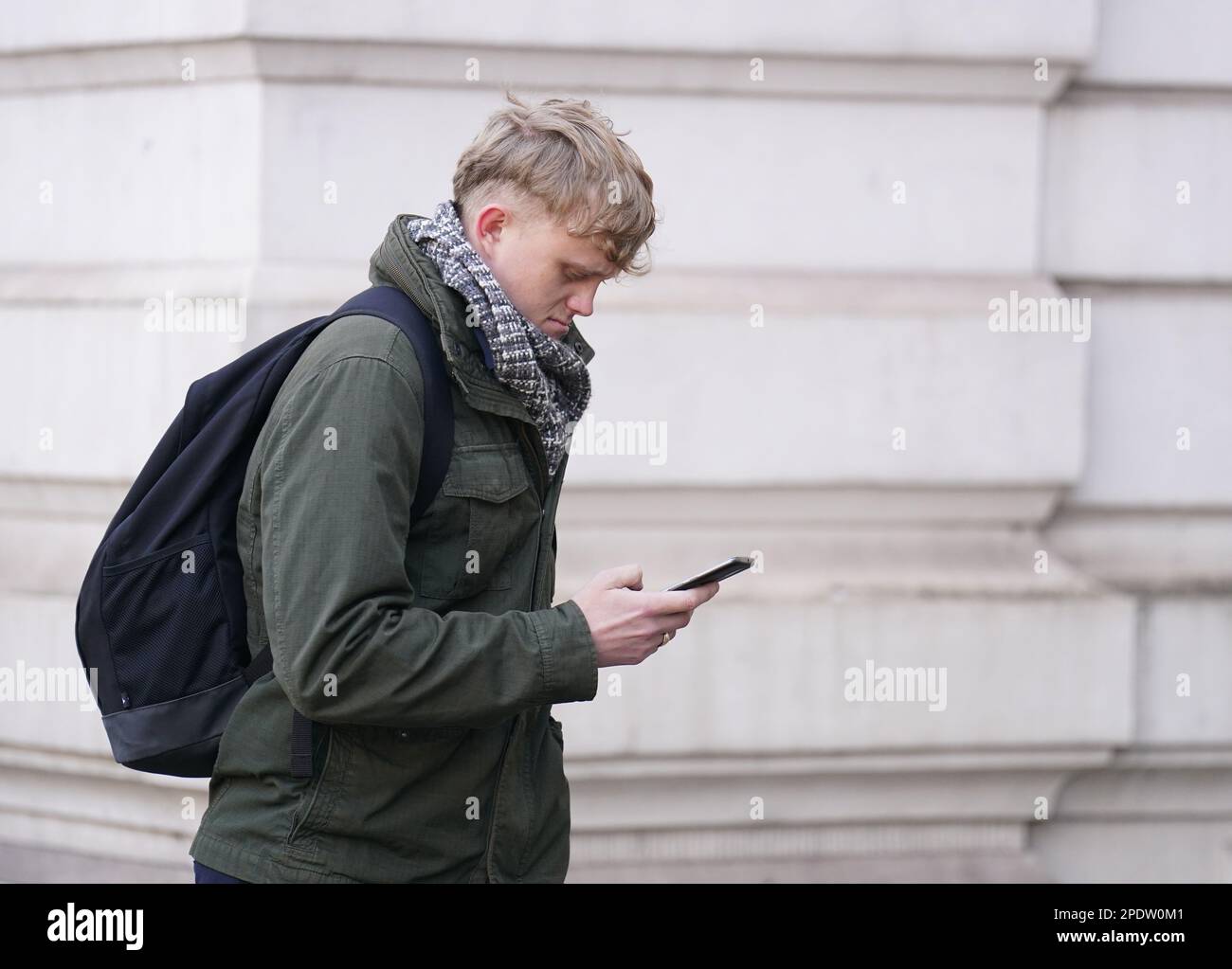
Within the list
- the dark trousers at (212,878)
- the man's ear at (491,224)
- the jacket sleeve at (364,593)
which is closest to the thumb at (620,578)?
the jacket sleeve at (364,593)

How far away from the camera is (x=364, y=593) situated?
1.81 metres

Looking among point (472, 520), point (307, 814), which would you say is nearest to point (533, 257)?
point (472, 520)

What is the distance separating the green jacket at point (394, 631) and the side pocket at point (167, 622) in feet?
0.18

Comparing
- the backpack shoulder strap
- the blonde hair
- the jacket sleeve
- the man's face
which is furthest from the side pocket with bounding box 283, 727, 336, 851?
the blonde hair

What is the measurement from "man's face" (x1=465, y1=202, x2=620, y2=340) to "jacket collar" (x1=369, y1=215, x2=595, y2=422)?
0.29 feet

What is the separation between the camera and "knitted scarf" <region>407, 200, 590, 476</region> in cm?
200

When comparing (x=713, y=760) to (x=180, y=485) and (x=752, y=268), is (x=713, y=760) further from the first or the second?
(x=180, y=485)

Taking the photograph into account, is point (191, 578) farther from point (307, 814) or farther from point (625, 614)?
point (625, 614)

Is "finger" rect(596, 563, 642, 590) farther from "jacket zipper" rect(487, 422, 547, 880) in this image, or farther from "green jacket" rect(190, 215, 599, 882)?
"jacket zipper" rect(487, 422, 547, 880)

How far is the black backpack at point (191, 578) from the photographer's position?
6.56 ft

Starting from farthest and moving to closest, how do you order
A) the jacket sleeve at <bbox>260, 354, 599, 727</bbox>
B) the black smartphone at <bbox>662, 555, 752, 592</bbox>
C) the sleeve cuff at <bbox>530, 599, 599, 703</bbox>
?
the black smartphone at <bbox>662, 555, 752, 592</bbox>
the sleeve cuff at <bbox>530, 599, 599, 703</bbox>
the jacket sleeve at <bbox>260, 354, 599, 727</bbox>

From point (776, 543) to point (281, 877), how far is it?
2164 mm

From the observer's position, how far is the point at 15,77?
13.2 feet

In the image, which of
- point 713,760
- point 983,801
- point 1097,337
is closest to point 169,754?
point 713,760
